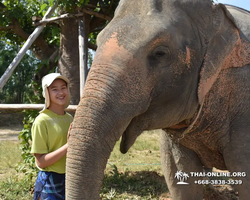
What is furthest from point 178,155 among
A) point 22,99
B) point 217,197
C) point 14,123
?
point 22,99

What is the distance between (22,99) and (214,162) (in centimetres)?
2335

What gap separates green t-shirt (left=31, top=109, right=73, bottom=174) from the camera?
2.46 meters

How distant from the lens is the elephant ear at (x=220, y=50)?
208 cm

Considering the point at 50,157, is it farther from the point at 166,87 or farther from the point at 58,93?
the point at 166,87

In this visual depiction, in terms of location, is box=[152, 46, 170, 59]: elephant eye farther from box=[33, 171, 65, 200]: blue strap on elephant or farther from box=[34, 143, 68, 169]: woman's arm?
box=[33, 171, 65, 200]: blue strap on elephant

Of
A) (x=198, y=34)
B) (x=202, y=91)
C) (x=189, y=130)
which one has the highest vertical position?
(x=198, y=34)

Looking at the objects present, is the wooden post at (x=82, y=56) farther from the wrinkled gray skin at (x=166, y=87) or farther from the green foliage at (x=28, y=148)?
the wrinkled gray skin at (x=166, y=87)

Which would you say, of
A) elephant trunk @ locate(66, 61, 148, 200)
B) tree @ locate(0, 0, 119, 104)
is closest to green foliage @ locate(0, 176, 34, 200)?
tree @ locate(0, 0, 119, 104)

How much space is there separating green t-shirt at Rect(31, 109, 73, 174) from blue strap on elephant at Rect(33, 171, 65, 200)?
5 cm

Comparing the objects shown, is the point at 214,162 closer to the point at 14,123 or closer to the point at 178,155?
the point at 178,155

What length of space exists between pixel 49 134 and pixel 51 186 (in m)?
0.43

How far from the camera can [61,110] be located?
2.64 m

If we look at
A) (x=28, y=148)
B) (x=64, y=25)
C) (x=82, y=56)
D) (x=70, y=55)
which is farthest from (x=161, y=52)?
(x=64, y=25)

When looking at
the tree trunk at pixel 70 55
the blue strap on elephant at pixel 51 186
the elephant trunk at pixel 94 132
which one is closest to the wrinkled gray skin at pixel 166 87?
the elephant trunk at pixel 94 132
